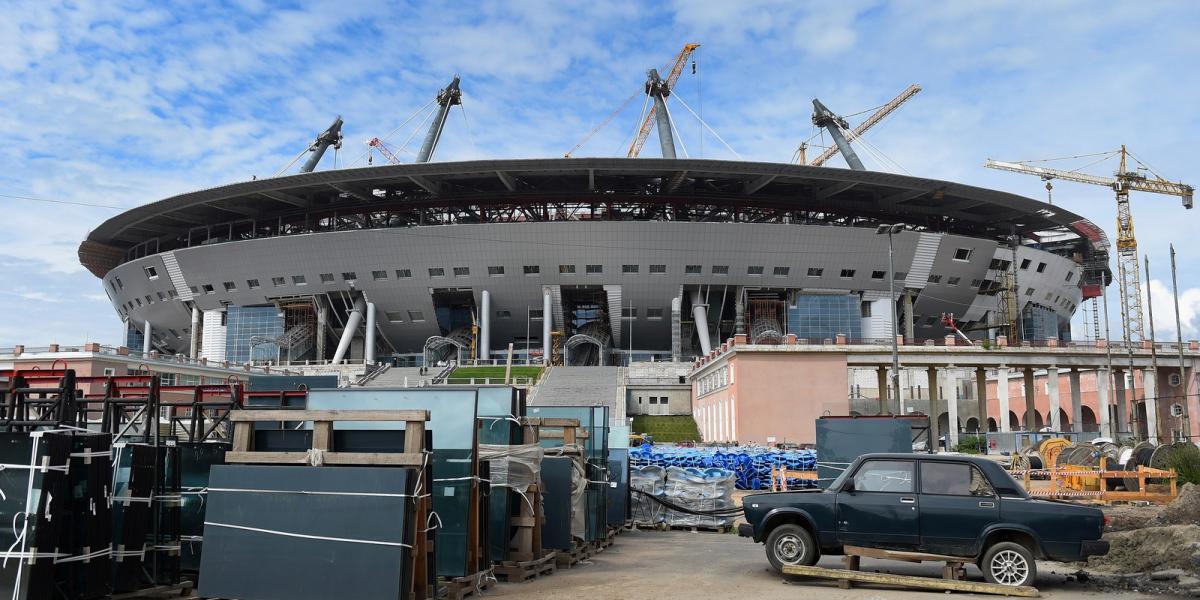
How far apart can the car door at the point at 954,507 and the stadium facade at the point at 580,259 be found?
5468 centimetres

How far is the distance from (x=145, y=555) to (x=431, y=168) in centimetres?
5766

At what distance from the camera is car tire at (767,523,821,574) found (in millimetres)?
13156

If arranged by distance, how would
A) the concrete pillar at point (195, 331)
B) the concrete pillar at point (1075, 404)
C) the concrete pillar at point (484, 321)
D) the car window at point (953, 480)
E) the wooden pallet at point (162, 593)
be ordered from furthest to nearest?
the concrete pillar at point (195, 331)
the concrete pillar at point (484, 321)
the concrete pillar at point (1075, 404)
the car window at point (953, 480)
the wooden pallet at point (162, 593)

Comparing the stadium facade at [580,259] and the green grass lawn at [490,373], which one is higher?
the stadium facade at [580,259]

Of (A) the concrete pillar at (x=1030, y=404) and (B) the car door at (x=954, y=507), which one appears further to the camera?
(A) the concrete pillar at (x=1030, y=404)

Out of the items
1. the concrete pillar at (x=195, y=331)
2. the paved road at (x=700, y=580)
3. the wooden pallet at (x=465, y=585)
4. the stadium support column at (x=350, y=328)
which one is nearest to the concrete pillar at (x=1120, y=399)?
the paved road at (x=700, y=580)

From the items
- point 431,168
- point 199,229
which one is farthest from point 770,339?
point 199,229

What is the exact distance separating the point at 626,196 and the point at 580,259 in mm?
5990

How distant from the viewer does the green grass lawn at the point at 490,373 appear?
69.6 meters

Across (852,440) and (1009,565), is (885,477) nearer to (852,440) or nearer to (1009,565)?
(1009,565)

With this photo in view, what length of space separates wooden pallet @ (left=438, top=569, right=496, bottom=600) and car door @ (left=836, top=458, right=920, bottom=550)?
15.8 feet

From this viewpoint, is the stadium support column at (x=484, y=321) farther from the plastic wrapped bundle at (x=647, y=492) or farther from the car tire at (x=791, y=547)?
the car tire at (x=791, y=547)

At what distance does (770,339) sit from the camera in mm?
70375

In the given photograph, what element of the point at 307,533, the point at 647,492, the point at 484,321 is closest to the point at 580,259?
the point at 484,321
